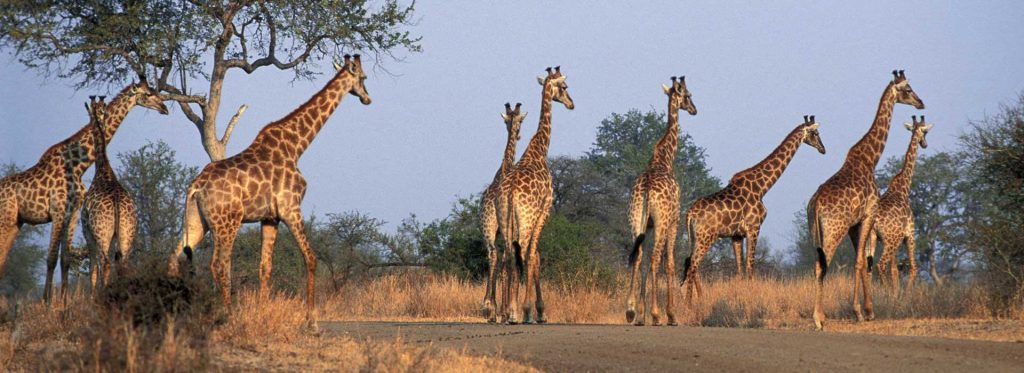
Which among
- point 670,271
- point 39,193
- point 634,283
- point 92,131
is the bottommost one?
point 634,283

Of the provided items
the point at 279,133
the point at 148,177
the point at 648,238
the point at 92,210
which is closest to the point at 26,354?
the point at 279,133

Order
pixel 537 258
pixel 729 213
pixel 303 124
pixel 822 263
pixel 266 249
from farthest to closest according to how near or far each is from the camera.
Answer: pixel 729 213
pixel 537 258
pixel 822 263
pixel 303 124
pixel 266 249

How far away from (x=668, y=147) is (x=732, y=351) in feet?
21.8

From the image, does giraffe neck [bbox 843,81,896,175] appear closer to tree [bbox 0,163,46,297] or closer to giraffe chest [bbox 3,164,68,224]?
giraffe chest [bbox 3,164,68,224]

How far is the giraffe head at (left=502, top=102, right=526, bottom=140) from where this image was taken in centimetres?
1736

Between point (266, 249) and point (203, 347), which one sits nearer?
point (203, 347)

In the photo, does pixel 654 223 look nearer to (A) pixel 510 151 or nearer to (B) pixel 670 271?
(B) pixel 670 271

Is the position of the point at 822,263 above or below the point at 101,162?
below

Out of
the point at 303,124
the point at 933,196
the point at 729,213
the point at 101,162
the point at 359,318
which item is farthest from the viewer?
the point at 933,196

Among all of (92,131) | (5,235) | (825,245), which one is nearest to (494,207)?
(825,245)

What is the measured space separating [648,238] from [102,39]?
1457cm

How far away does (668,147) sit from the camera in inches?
640

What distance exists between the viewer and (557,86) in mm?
16969

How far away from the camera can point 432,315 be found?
19031mm
